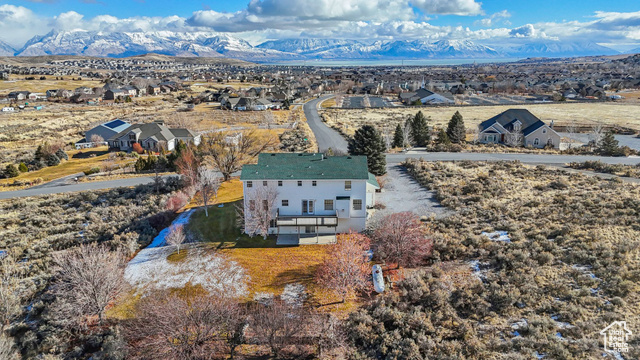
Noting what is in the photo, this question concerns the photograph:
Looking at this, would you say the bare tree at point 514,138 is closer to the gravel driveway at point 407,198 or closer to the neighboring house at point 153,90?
the gravel driveway at point 407,198

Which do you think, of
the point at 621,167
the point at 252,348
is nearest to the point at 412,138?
the point at 621,167

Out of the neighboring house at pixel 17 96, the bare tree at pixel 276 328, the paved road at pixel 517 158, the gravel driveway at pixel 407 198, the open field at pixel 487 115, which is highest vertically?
the neighboring house at pixel 17 96

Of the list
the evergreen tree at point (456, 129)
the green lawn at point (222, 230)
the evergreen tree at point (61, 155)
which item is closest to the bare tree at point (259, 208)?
the green lawn at point (222, 230)

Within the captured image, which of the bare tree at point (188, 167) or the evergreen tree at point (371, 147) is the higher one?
the evergreen tree at point (371, 147)

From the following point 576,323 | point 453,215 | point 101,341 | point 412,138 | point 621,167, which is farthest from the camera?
point 412,138

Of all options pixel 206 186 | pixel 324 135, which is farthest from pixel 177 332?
pixel 324 135

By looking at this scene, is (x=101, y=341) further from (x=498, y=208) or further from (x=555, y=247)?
(x=498, y=208)
